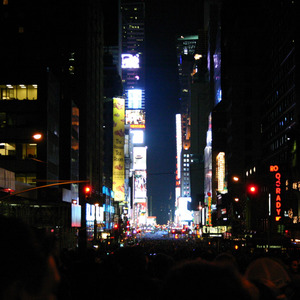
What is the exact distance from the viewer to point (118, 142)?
5906 inches

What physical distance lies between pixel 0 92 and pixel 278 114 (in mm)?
46676

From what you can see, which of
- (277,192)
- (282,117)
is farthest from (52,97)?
(282,117)

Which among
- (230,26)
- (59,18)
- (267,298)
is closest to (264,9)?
(230,26)

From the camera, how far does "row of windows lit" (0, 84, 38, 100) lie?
72.2 metres

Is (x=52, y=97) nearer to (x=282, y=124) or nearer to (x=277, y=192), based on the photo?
(x=277, y=192)

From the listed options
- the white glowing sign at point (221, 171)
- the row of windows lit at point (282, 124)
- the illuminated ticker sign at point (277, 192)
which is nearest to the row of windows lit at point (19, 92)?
the illuminated ticker sign at point (277, 192)

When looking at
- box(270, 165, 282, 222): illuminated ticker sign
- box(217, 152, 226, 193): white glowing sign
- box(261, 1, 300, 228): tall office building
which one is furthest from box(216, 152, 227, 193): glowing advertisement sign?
box(270, 165, 282, 222): illuminated ticker sign

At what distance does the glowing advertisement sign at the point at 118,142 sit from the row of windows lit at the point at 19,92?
7157 centimetres

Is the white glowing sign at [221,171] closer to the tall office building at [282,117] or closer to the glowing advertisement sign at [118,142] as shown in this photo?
the glowing advertisement sign at [118,142]

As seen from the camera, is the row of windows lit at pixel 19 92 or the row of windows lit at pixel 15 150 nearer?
the row of windows lit at pixel 15 150

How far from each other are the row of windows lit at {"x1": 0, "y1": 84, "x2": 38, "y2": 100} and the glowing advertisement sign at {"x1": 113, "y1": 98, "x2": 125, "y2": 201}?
71.6 meters

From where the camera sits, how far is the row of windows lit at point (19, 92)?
72188mm

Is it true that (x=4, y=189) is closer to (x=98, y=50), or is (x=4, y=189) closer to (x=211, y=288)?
(x=211, y=288)

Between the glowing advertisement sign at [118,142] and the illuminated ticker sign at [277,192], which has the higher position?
the glowing advertisement sign at [118,142]
